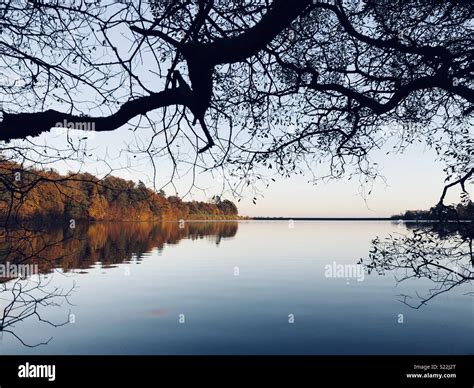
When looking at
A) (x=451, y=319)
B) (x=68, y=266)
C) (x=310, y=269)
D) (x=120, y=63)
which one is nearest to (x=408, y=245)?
(x=120, y=63)

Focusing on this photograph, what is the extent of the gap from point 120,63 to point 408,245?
22.4 ft

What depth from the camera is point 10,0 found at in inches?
236

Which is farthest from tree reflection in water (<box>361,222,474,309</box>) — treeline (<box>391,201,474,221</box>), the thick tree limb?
the thick tree limb

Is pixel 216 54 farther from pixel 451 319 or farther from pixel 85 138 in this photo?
pixel 451 319
